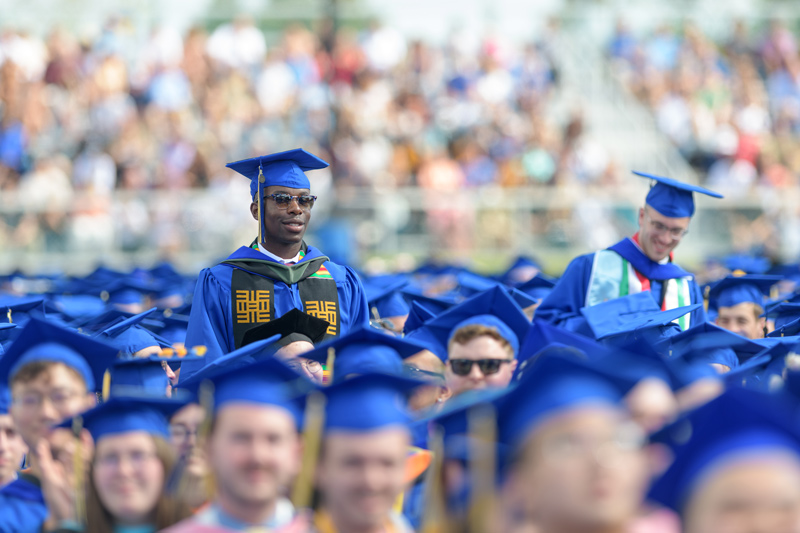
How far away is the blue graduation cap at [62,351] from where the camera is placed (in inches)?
167

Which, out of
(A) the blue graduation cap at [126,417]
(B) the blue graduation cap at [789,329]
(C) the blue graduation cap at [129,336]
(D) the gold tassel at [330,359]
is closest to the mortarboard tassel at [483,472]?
(A) the blue graduation cap at [126,417]

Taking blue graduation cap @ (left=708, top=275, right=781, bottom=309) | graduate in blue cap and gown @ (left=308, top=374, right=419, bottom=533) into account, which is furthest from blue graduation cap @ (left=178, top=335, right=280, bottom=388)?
blue graduation cap @ (left=708, top=275, right=781, bottom=309)

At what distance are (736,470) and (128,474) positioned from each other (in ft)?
5.90

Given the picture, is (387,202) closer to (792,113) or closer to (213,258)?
(213,258)

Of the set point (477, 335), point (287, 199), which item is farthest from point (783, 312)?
point (287, 199)

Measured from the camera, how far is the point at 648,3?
26562 mm

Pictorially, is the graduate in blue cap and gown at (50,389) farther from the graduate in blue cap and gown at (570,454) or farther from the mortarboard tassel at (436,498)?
the graduate in blue cap and gown at (570,454)

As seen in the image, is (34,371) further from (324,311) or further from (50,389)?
(324,311)

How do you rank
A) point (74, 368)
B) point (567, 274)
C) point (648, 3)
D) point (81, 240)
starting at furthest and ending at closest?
point (648, 3)
point (81, 240)
point (567, 274)
point (74, 368)

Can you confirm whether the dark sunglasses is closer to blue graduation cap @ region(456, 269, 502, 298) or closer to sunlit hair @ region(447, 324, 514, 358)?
sunlit hair @ region(447, 324, 514, 358)

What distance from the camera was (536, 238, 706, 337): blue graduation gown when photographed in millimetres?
6625

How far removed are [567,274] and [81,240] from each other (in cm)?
928

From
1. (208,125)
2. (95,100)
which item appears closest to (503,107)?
(208,125)

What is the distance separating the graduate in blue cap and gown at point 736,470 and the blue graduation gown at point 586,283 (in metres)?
3.74
